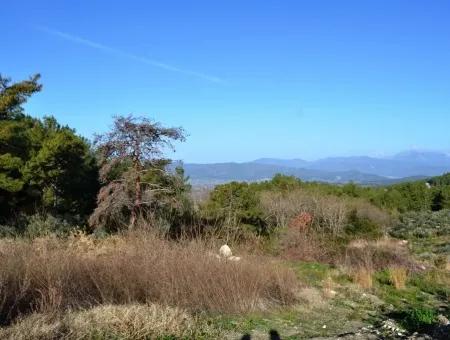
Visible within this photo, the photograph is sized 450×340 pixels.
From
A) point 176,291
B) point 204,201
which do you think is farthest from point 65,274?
point 204,201

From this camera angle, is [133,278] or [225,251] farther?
[225,251]

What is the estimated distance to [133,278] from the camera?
755 cm

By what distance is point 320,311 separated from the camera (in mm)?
8688

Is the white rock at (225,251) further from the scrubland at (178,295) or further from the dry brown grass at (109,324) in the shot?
the dry brown grass at (109,324)


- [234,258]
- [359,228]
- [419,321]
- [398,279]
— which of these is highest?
[234,258]

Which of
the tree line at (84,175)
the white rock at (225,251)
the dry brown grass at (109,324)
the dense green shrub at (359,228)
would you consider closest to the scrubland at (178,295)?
the dry brown grass at (109,324)

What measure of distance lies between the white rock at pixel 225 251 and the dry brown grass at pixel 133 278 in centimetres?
43

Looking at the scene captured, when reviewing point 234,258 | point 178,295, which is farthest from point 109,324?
point 234,258

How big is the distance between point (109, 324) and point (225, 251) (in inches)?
156

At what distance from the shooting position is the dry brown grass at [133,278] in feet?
21.0

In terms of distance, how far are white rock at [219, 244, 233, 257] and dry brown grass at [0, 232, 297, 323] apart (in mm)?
426

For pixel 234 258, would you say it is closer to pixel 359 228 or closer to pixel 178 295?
pixel 178 295

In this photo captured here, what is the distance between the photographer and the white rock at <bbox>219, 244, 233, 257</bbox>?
9.28 meters

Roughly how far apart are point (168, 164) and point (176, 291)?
24.9 ft
